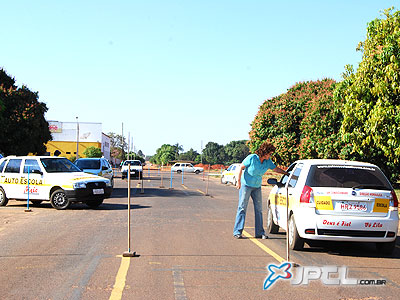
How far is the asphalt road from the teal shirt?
1192mm

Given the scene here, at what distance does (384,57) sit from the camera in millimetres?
16219

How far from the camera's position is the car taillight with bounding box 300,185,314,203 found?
858 centimetres

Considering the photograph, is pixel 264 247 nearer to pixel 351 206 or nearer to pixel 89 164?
pixel 351 206

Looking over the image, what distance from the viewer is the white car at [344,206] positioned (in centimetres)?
843

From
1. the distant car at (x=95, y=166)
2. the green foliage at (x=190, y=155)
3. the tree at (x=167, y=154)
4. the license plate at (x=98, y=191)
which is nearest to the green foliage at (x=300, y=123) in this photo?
the distant car at (x=95, y=166)

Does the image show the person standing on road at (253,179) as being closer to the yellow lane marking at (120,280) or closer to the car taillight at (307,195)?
the car taillight at (307,195)

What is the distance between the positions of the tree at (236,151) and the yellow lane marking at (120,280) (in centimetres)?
14637

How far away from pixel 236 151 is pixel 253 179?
148268mm

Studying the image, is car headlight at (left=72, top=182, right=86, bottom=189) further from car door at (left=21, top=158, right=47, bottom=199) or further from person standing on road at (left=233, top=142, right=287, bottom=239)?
person standing on road at (left=233, top=142, right=287, bottom=239)

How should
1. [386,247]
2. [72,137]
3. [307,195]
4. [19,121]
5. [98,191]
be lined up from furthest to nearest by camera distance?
1. [72,137]
2. [19,121]
3. [98,191]
4. [386,247]
5. [307,195]

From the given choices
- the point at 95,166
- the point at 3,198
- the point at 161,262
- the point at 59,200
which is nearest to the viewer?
the point at 161,262

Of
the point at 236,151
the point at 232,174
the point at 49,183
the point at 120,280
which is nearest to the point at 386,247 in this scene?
the point at 120,280

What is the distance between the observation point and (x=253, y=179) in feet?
33.9

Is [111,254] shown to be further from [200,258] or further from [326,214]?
[326,214]
